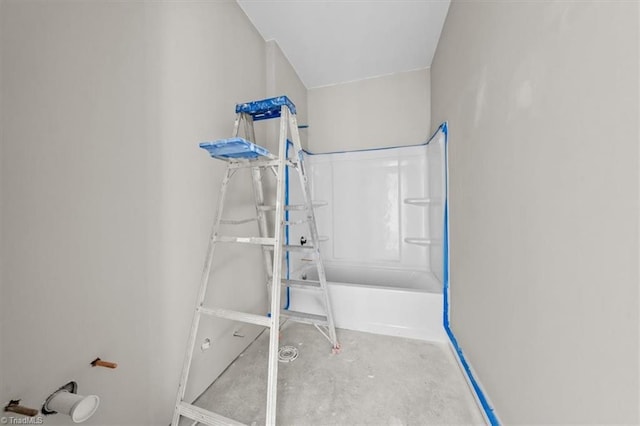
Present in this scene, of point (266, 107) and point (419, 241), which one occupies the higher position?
point (266, 107)

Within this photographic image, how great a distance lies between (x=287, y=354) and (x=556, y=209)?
5.41 ft

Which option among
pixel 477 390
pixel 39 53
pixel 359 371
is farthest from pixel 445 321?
pixel 39 53

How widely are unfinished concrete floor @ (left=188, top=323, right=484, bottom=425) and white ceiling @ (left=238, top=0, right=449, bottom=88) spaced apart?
98.0 inches

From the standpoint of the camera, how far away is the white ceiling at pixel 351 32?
1641 millimetres

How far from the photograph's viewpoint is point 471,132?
4.11 feet

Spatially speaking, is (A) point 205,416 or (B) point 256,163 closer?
(A) point 205,416

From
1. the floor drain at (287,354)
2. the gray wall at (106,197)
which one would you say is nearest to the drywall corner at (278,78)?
the gray wall at (106,197)

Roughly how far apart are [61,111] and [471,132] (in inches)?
69.5

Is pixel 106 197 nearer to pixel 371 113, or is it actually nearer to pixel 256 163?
pixel 256 163

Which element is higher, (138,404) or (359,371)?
(138,404)

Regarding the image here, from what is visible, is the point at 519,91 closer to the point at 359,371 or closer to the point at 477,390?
the point at 477,390

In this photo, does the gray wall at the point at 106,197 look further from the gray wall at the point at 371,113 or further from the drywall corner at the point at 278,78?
the gray wall at the point at 371,113

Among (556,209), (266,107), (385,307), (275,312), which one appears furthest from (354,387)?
(266,107)

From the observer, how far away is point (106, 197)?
837mm
